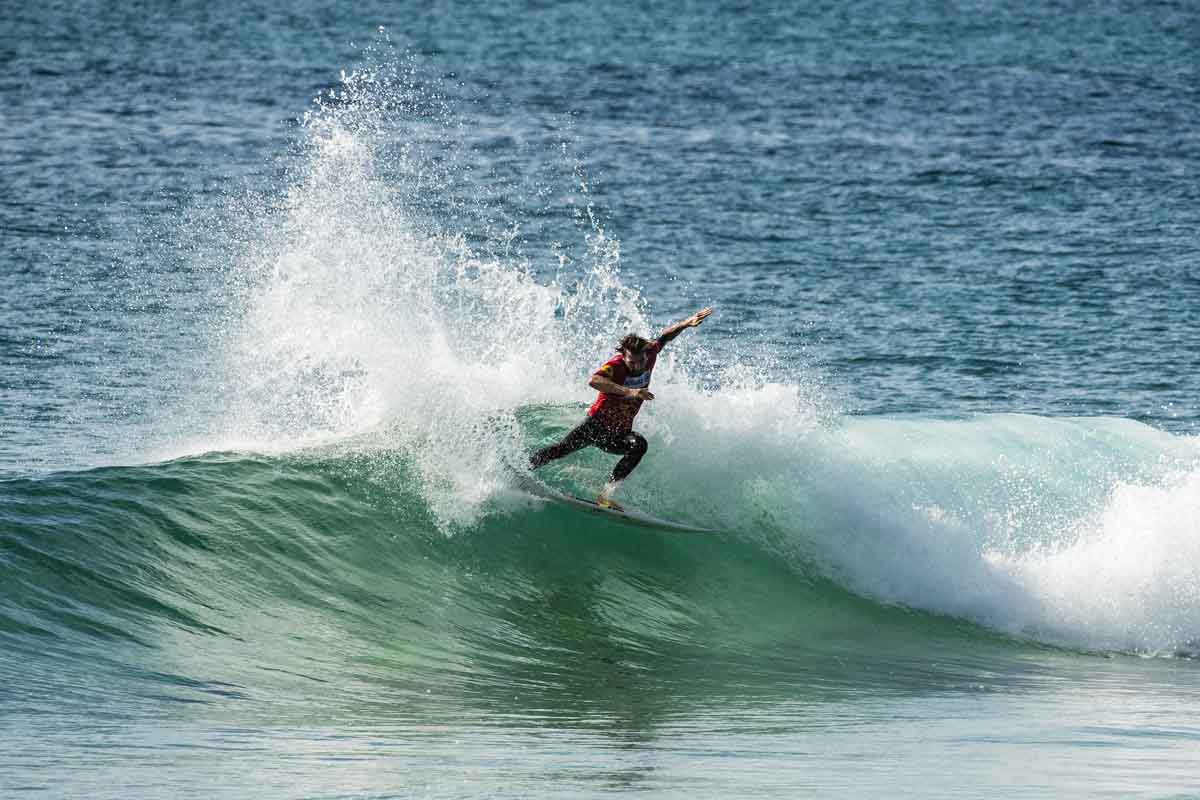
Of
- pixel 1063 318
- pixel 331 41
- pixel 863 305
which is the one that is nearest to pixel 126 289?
pixel 863 305

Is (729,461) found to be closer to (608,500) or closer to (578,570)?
(608,500)

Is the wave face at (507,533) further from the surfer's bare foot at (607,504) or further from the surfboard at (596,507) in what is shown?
the surfer's bare foot at (607,504)

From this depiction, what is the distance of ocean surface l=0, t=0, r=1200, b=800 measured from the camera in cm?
1090

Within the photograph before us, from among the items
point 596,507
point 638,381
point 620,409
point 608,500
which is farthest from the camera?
point 608,500

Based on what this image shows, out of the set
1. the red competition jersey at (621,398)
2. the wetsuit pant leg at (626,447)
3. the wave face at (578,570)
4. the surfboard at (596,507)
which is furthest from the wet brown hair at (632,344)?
the wave face at (578,570)

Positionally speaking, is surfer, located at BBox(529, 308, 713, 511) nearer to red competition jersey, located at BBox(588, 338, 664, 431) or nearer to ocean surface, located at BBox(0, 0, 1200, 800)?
red competition jersey, located at BBox(588, 338, 664, 431)

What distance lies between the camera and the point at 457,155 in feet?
128

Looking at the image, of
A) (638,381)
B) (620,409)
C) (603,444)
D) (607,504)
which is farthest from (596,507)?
(638,381)

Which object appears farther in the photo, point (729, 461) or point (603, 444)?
point (729, 461)

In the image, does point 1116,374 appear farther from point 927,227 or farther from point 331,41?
point 331,41

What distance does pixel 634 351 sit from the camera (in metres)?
14.4

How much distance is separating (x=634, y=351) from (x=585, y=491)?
2.25 m

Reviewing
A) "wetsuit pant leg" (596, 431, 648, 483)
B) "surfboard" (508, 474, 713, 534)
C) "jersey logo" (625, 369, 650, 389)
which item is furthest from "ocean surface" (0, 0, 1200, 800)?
"jersey logo" (625, 369, 650, 389)

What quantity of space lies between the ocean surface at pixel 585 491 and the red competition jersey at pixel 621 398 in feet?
3.18
